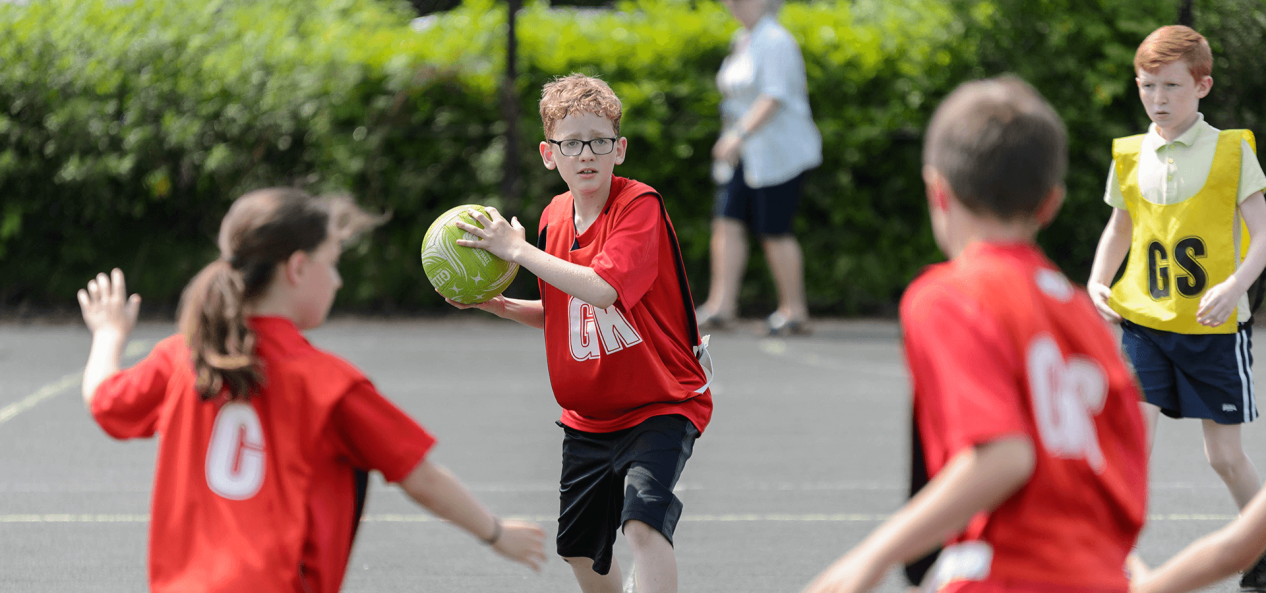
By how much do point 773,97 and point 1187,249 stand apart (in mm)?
5128

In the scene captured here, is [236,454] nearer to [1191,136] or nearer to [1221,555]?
[1221,555]

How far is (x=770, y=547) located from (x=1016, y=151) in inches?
120

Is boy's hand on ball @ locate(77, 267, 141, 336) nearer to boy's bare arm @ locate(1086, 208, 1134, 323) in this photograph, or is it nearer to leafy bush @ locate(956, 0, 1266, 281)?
boy's bare arm @ locate(1086, 208, 1134, 323)

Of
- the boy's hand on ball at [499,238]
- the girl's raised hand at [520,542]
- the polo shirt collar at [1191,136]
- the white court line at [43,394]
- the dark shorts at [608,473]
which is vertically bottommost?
the white court line at [43,394]

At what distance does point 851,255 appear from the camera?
9977 millimetres

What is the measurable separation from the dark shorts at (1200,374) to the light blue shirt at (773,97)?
5093 millimetres

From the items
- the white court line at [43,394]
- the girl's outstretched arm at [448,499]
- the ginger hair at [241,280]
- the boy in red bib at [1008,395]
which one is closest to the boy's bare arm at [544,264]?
the ginger hair at [241,280]

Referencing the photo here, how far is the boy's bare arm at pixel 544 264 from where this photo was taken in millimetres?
3221

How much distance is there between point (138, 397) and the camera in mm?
2391

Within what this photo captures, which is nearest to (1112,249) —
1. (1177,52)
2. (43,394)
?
(1177,52)

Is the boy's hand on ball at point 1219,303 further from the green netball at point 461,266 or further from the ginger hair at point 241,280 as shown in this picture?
the ginger hair at point 241,280

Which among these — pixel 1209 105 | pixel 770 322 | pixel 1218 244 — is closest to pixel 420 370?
pixel 770 322

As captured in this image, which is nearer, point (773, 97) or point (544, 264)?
point (544, 264)

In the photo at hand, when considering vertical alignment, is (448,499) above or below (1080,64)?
above
